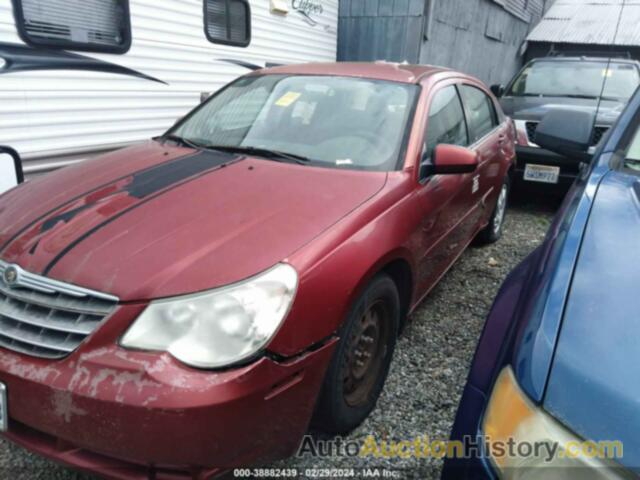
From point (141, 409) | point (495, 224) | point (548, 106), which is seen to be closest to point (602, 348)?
point (141, 409)

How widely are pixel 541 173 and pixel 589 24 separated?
47.4ft

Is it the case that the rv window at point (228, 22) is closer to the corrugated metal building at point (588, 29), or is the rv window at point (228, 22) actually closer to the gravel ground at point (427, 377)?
the gravel ground at point (427, 377)

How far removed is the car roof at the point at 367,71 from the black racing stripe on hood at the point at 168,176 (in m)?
0.90

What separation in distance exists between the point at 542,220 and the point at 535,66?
2.87 metres

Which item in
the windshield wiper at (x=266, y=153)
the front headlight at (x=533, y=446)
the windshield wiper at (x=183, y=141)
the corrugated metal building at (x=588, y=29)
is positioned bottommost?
the front headlight at (x=533, y=446)

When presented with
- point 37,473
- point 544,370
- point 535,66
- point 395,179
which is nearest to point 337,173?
point 395,179

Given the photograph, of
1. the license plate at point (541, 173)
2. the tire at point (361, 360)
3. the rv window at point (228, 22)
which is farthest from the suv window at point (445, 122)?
the rv window at point (228, 22)

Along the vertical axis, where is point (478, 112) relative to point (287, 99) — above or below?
below

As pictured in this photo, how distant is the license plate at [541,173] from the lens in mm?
5207

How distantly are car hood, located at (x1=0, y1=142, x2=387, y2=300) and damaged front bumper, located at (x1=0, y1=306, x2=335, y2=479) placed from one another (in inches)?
7.9

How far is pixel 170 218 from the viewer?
186 cm

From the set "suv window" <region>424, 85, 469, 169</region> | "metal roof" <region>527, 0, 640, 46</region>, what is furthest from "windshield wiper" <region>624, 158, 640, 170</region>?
"metal roof" <region>527, 0, 640, 46</region>

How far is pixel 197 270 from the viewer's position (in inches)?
62.1

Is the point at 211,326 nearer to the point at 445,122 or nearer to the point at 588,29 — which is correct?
the point at 445,122
